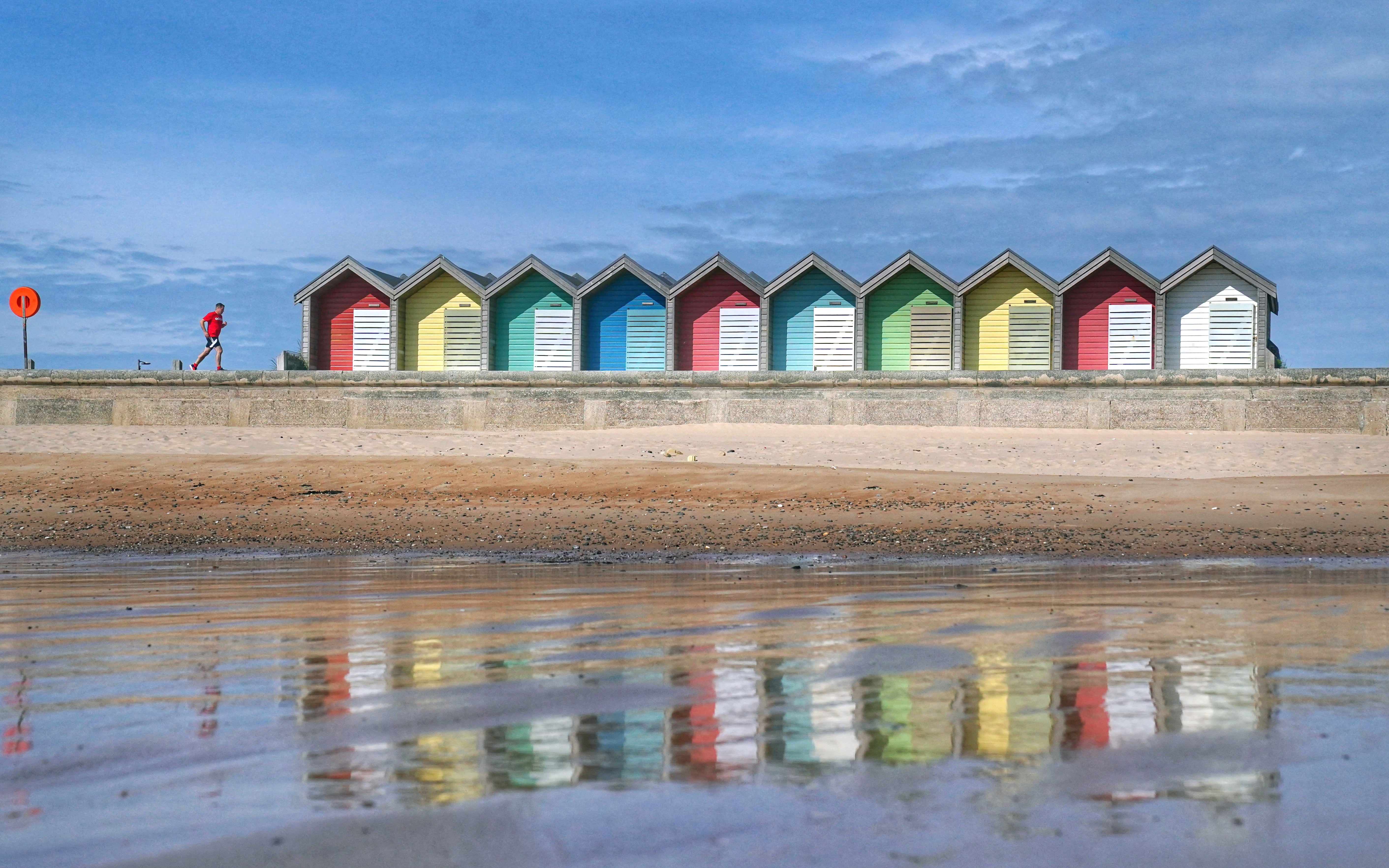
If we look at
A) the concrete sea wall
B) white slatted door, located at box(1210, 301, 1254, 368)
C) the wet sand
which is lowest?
the wet sand

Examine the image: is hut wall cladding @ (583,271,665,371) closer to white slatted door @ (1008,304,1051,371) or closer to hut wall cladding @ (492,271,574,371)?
hut wall cladding @ (492,271,574,371)

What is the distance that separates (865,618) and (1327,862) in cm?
425

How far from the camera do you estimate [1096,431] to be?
26812mm

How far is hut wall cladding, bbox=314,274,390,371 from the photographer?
3750cm

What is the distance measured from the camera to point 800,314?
35.3 meters

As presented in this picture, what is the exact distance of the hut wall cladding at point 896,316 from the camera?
1371 inches

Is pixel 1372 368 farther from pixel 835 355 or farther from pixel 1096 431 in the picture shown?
pixel 835 355

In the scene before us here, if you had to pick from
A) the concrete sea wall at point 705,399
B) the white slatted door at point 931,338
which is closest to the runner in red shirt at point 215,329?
the concrete sea wall at point 705,399

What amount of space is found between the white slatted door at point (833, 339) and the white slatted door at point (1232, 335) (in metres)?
9.74

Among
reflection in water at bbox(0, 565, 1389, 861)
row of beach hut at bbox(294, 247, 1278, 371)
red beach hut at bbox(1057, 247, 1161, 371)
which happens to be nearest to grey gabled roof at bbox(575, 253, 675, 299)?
row of beach hut at bbox(294, 247, 1278, 371)

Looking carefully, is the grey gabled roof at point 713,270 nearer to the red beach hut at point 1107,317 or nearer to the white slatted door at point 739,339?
the white slatted door at point 739,339

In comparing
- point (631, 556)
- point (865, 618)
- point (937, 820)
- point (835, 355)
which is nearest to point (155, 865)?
point (937, 820)

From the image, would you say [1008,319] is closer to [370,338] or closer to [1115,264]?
[1115,264]

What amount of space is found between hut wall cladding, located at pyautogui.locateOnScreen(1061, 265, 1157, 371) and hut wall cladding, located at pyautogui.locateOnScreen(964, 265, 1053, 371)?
0.75 metres
